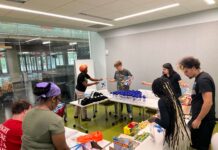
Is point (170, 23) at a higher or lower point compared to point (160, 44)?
higher

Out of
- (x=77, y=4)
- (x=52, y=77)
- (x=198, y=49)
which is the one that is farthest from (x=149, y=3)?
(x=52, y=77)

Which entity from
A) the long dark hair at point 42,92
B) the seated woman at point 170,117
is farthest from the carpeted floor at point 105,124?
the long dark hair at point 42,92

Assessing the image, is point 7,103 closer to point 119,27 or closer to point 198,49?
point 119,27

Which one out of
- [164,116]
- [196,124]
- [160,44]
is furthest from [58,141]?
[160,44]

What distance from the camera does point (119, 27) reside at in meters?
5.74

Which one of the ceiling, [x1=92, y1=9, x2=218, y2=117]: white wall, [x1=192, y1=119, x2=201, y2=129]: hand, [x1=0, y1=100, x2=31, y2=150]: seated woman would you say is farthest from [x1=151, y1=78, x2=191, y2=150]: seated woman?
[x1=92, y1=9, x2=218, y2=117]: white wall

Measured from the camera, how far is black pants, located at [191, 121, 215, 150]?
170 centimetres

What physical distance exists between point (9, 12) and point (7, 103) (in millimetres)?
2568

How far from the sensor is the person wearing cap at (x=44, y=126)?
3.67 ft

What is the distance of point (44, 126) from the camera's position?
3.66 ft

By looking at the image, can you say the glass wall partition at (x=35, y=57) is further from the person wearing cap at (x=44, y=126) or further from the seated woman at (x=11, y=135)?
the person wearing cap at (x=44, y=126)

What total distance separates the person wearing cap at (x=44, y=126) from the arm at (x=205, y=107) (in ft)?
4.24

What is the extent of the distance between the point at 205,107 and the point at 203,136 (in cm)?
32

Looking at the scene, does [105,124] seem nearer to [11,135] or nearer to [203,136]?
[203,136]
